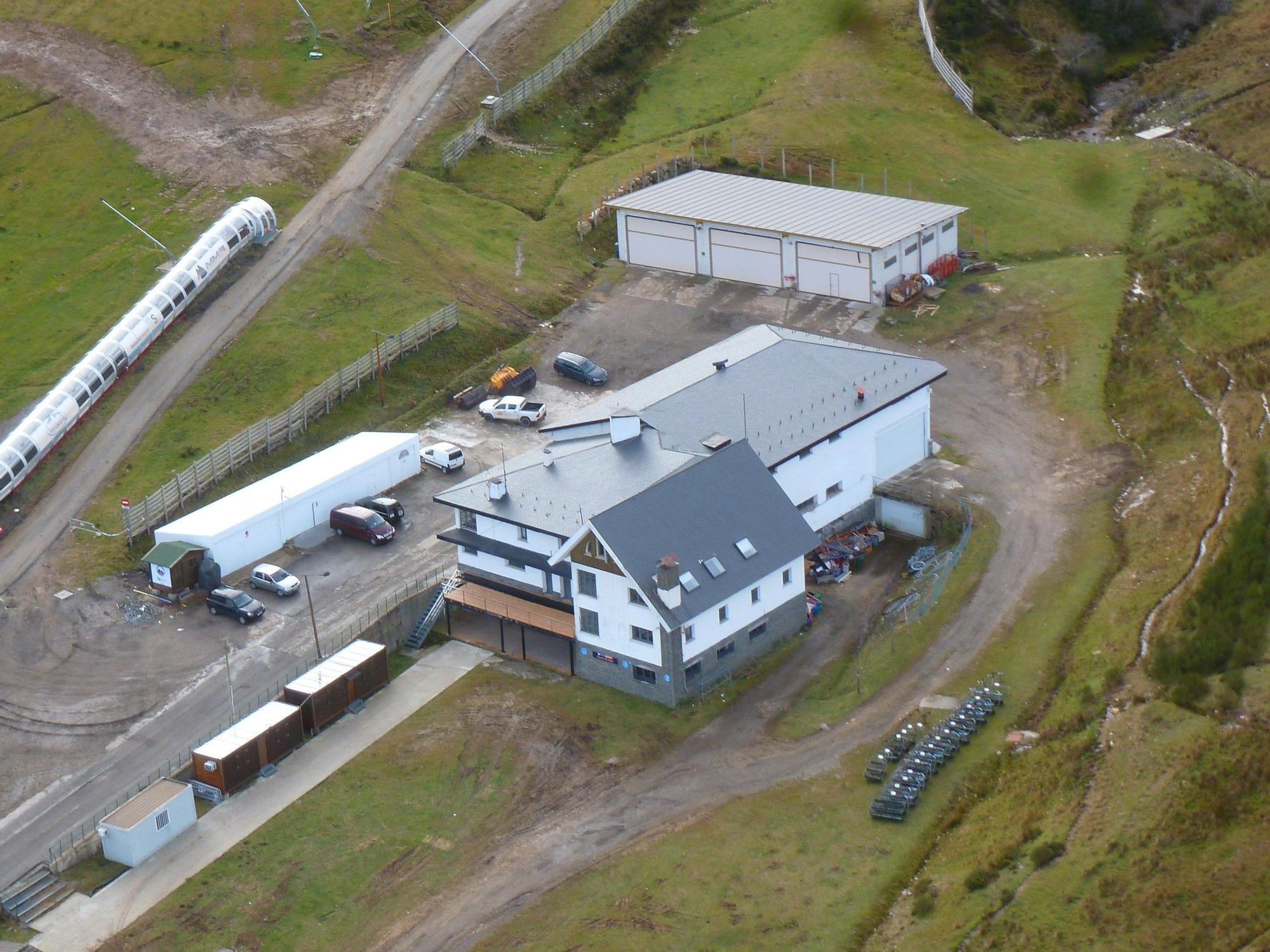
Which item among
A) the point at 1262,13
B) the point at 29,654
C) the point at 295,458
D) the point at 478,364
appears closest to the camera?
the point at 29,654

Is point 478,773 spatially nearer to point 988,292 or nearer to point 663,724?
point 663,724

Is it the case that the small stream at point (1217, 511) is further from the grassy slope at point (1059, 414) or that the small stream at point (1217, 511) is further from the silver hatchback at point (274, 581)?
the silver hatchback at point (274, 581)

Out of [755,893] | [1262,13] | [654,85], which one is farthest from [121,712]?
[1262,13]

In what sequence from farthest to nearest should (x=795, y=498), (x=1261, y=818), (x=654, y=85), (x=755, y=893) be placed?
(x=654, y=85) → (x=795, y=498) → (x=755, y=893) → (x=1261, y=818)

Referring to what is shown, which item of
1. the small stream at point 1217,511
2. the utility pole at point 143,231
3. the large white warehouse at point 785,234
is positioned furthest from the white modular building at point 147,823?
the large white warehouse at point 785,234

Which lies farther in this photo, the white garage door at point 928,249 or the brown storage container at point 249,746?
the white garage door at point 928,249

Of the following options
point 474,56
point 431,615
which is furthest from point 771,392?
point 474,56

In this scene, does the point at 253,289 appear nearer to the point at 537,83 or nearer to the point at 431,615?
the point at 537,83
